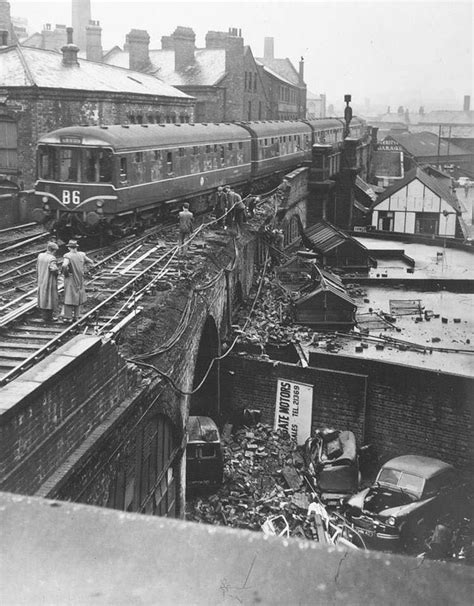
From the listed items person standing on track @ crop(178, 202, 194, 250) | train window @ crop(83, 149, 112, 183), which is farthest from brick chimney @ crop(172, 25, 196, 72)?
person standing on track @ crop(178, 202, 194, 250)

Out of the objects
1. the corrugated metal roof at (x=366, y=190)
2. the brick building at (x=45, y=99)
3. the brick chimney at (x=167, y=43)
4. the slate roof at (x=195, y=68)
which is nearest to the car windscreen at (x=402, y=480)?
the brick building at (x=45, y=99)

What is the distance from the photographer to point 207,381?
63.3 feet

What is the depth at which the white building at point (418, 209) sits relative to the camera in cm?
4466

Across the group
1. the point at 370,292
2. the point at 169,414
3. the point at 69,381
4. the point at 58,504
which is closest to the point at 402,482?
the point at 169,414

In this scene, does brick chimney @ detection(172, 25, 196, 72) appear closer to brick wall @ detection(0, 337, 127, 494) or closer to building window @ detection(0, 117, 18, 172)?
building window @ detection(0, 117, 18, 172)

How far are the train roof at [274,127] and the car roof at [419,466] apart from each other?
54.6 ft

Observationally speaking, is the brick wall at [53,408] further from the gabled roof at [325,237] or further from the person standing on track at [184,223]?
the gabled roof at [325,237]

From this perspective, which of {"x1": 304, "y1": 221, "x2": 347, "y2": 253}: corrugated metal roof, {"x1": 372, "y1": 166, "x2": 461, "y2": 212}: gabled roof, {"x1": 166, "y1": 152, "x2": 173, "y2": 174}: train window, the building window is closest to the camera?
{"x1": 166, "y1": 152, "x2": 173, "y2": 174}: train window

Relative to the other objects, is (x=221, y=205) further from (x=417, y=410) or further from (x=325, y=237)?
(x=325, y=237)

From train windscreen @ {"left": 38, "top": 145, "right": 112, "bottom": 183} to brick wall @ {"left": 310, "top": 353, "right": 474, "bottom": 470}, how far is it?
7735mm

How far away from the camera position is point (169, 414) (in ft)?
35.4

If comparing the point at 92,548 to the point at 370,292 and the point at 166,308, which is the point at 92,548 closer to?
the point at 166,308

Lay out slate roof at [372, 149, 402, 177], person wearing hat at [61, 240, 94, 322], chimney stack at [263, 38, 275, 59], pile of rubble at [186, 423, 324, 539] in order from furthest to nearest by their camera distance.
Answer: chimney stack at [263, 38, 275, 59] → slate roof at [372, 149, 402, 177] → pile of rubble at [186, 423, 324, 539] → person wearing hat at [61, 240, 94, 322]

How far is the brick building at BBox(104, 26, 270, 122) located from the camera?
4644 cm
